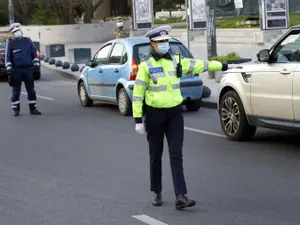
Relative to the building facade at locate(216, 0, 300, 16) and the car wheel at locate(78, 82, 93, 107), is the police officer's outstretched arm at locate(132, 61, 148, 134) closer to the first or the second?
the car wheel at locate(78, 82, 93, 107)

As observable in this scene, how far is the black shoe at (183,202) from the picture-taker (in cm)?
786

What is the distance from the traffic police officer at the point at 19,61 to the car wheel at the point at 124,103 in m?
1.85

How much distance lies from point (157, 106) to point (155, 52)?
52cm

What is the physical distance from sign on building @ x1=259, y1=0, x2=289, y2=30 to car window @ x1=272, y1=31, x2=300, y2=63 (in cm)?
1532

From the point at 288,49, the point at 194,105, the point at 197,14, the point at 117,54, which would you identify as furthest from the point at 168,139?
the point at 197,14

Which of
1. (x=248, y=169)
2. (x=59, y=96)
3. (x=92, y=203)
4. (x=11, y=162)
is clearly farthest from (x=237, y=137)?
(x=59, y=96)

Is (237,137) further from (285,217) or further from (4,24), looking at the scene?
(4,24)

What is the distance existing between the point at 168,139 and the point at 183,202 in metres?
0.63

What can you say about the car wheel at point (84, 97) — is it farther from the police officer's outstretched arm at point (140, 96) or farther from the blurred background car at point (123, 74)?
the police officer's outstretched arm at point (140, 96)

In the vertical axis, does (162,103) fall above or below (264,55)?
→ below

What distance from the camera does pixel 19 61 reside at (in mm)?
16344

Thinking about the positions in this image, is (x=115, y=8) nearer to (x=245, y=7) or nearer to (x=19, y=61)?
(x=245, y=7)

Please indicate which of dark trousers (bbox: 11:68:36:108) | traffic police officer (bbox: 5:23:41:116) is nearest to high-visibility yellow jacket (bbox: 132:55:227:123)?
traffic police officer (bbox: 5:23:41:116)

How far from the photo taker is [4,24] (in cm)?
5853
